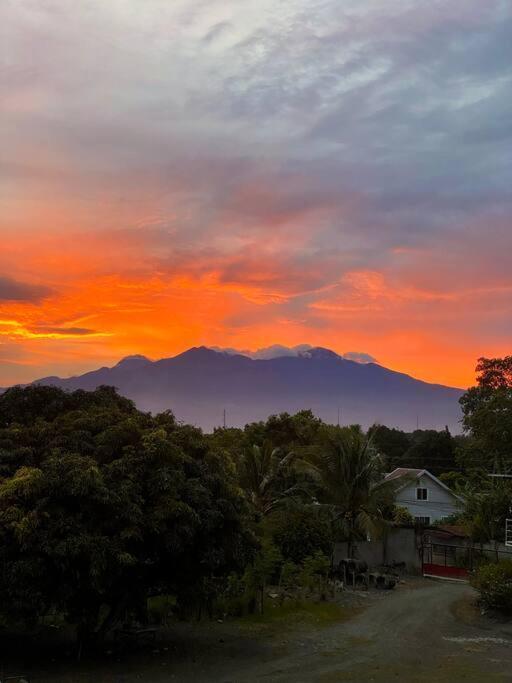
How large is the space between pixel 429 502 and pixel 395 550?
742 inches

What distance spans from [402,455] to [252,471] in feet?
161

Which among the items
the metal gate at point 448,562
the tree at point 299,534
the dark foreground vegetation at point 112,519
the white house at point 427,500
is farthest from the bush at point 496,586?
the white house at point 427,500

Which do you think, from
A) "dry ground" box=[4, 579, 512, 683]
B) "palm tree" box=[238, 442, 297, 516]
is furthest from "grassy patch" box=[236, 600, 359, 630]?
"palm tree" box=[238, 442, 297, 516]

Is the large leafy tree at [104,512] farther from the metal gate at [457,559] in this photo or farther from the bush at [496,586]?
the metal gate at [457,559]

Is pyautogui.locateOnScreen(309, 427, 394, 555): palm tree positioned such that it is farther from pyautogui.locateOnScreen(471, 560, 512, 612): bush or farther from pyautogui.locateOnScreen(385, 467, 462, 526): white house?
pyautogui.locateOnScreen(385, 467, 462, 526): white house

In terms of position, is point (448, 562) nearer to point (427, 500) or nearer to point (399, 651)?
point (427, 500)

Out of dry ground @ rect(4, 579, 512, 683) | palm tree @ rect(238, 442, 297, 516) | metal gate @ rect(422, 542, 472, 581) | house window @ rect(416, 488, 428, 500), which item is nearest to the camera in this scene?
dry ground @ rect(4, 579, 512, 683)

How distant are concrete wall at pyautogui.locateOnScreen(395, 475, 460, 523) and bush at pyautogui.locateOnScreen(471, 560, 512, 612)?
89.3ft

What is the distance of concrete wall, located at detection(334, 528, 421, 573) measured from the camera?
3047 centimetres

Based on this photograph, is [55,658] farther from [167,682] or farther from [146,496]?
[146,496]

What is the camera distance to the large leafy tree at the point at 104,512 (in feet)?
40.3

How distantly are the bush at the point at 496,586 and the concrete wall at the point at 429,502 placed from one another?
27.2 metres

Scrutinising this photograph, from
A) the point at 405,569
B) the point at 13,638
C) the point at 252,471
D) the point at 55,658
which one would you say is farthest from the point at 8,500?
the point at 405,569

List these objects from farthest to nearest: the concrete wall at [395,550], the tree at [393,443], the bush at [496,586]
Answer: the tree at [393,443] → the concrete wall at [395,550] → the bush at [496,586]
